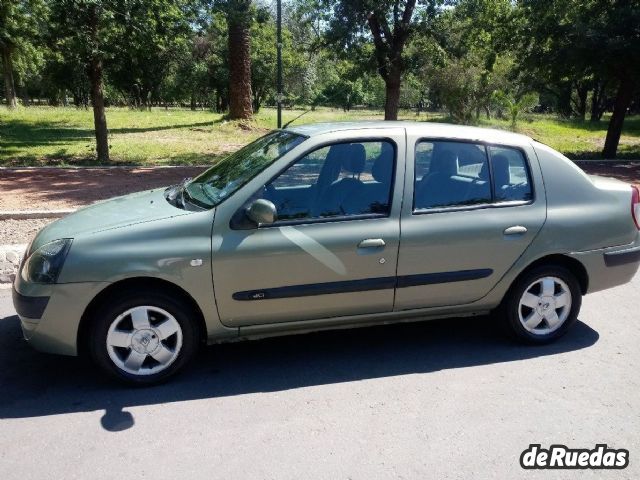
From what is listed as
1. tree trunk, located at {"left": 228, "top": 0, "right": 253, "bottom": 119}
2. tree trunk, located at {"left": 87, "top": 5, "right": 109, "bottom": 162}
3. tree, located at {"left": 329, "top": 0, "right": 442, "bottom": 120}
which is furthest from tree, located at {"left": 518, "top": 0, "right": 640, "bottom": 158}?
tree trunk, located at {"left": 87, "top": 5, "right": 109, "bottom": 162}

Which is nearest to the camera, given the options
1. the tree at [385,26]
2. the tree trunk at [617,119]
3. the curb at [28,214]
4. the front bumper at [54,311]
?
the front bumper at [54,311]

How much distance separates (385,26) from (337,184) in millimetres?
11493

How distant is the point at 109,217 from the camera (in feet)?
12.9

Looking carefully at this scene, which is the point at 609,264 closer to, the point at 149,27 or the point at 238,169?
the point at 238,169

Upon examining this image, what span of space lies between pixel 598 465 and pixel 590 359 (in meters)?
1.36

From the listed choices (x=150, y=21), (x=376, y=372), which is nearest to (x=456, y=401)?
(x=376, y=372)

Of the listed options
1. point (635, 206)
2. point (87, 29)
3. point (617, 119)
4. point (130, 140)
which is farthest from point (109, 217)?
point (617, 119)

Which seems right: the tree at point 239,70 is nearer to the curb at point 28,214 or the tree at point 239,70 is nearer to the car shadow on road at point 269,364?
the curb at point 28,214

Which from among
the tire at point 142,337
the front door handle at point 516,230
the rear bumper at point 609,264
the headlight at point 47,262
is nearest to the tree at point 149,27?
the headlight at point 47,262

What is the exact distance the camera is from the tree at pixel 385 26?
44.7ft

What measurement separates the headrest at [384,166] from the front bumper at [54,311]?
195cm

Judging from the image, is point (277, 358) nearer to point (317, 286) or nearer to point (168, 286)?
point (317, 286)

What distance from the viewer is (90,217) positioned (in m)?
4.02

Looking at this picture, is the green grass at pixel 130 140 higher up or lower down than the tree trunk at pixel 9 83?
lower down
